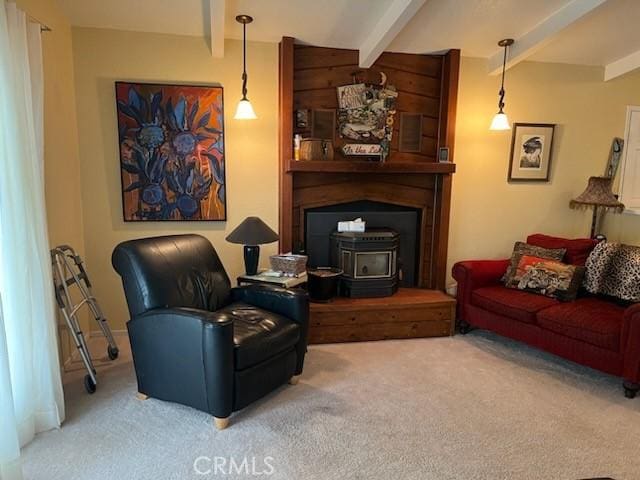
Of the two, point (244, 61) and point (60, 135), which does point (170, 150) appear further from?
point (244, 61)

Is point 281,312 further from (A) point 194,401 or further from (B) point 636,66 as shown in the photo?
(B) point 636,66

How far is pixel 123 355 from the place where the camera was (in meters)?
3.20

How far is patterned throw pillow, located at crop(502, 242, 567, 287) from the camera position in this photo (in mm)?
3564

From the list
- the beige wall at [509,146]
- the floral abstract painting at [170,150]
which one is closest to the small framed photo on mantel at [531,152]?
the beige wall at [509,146]

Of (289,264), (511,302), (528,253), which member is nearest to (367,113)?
(289,264)

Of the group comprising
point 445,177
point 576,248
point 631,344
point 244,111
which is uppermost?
point 244,111

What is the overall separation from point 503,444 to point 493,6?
9.58ft

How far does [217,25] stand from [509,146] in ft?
9.12

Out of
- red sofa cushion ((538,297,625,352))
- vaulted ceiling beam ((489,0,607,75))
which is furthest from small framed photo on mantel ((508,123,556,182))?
red sofa cushion ((538,297,625,352))

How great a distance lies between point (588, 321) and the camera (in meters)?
2.89

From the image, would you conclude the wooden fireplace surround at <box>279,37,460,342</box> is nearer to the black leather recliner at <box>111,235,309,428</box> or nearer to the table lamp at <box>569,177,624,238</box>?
the black leather recliner at <box>111,235,309,428</box>

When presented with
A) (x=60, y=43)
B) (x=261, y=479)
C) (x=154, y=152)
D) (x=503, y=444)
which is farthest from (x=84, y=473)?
(x=60, y=43)
